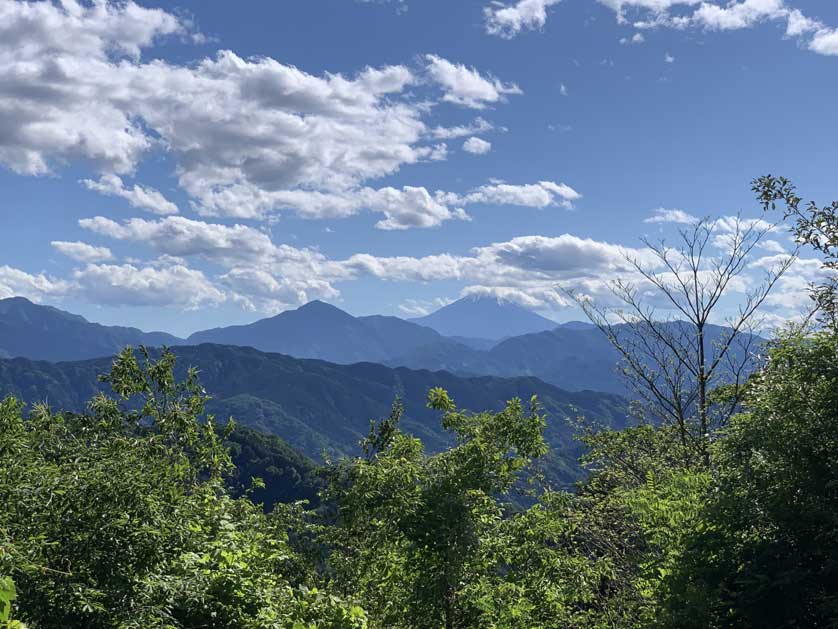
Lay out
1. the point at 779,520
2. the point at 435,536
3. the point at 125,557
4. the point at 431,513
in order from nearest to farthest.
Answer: the point at 125,557
the point at 779,520
the point at 435,536
the point at 431,513

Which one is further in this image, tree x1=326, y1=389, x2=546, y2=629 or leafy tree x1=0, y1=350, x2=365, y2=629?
tree x1=326, y1=389, x2=546, y2=629

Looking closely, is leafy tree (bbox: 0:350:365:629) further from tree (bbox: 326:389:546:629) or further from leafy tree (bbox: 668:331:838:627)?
leafy tree (bbox: 668:331:838:627)

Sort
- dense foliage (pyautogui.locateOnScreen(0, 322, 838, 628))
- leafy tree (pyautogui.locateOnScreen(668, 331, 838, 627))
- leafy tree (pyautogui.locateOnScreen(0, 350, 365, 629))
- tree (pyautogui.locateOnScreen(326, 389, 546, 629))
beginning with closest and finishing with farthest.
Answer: leafy tree (pyautogui.locateOnScreen(0, 350, 365, 629))
dense foliage (pyautogui.locateOnScreen(0, 322, 838, 628))
leafy tree (pyautogui.locateOnScreen(668, 331, 838, 627))
tree (pyautogui.locateOnScreen(326, 389, 546, 629))

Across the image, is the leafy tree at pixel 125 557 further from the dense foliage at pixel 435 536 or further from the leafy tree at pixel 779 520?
the leafy tree at pixel 779 520

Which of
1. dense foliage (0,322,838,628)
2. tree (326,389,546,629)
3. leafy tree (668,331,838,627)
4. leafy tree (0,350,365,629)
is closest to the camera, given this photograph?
leafy tree (0,350,365,629)

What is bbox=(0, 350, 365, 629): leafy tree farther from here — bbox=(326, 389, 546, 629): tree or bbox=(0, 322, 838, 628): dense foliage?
bbox=(326, 389, 546, 629): tree

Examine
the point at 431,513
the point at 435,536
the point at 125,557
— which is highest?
the point at 125,557

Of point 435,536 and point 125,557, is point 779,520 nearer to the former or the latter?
point 435,536

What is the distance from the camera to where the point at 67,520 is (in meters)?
8.45

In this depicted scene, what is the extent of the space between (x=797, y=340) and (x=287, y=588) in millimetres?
11045

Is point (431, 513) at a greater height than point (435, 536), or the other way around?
point (431, 513)

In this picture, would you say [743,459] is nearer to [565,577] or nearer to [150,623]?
[565,577]

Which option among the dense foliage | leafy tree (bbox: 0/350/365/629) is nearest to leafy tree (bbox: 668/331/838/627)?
the dense foliage

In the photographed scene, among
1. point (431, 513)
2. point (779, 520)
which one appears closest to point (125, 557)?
point (431, 513)
